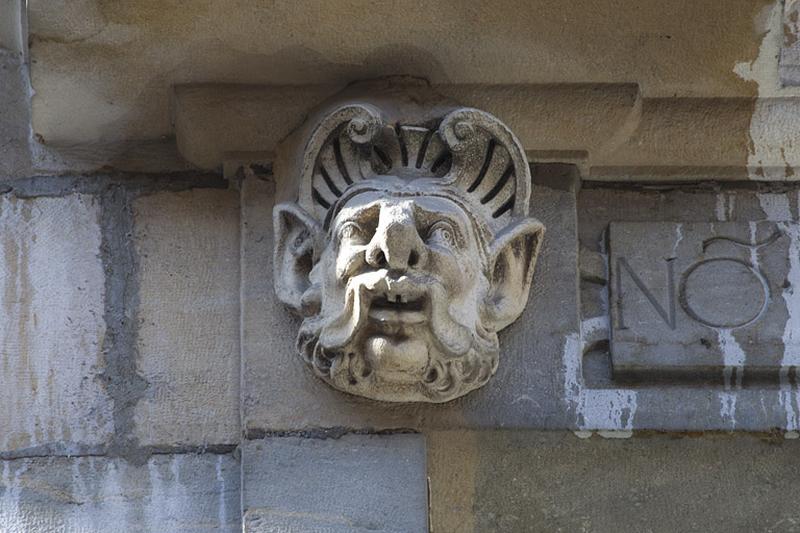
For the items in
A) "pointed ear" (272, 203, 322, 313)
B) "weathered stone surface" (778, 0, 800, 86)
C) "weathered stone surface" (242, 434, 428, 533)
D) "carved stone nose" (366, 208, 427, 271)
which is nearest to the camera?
"carved stone nose" (366, 208, 427, 271)

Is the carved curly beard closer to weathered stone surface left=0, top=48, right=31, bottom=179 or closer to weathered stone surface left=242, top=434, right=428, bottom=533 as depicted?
weathered stone surface left=242, top=434, right=428, bottom=533

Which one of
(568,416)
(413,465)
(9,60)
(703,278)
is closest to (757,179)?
(703,278)

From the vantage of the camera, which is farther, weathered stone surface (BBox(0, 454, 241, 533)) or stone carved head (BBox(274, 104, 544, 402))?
weathered stone surface (BBox(0, 454, 241, 533))

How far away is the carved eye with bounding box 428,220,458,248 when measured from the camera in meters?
3.16

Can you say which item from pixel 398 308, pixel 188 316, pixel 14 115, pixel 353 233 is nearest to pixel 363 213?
pixel 353 233

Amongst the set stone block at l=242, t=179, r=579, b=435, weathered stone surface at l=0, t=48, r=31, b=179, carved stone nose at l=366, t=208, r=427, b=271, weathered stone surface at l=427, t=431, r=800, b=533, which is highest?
weathered stone surface at l=0, t=48, r=31, b=179

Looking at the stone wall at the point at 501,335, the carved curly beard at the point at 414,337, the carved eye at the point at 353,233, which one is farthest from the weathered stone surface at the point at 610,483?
the carved eye at the point at 353,233

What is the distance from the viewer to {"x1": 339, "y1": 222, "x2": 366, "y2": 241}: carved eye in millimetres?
3162

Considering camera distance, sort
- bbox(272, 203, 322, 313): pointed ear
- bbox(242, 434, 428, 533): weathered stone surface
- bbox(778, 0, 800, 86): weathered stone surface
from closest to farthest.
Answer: bbox(242, 434, 428, 533): weathered stone surface → bbox(272, 203, 322, 313): pointed ear → bbox(778, 0, 800, 86): weathered stone surface

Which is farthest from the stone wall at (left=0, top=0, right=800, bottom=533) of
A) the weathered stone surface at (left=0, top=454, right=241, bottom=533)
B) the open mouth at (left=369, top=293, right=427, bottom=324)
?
the open mouth at (left=369, top=293, right=427, bottom=324)

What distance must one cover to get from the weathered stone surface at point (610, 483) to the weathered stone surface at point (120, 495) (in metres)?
0.36

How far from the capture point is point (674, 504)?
3.31 metres

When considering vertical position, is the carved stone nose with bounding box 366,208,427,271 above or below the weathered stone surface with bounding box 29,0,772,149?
below

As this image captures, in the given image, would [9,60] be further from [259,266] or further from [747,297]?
[747,297]
